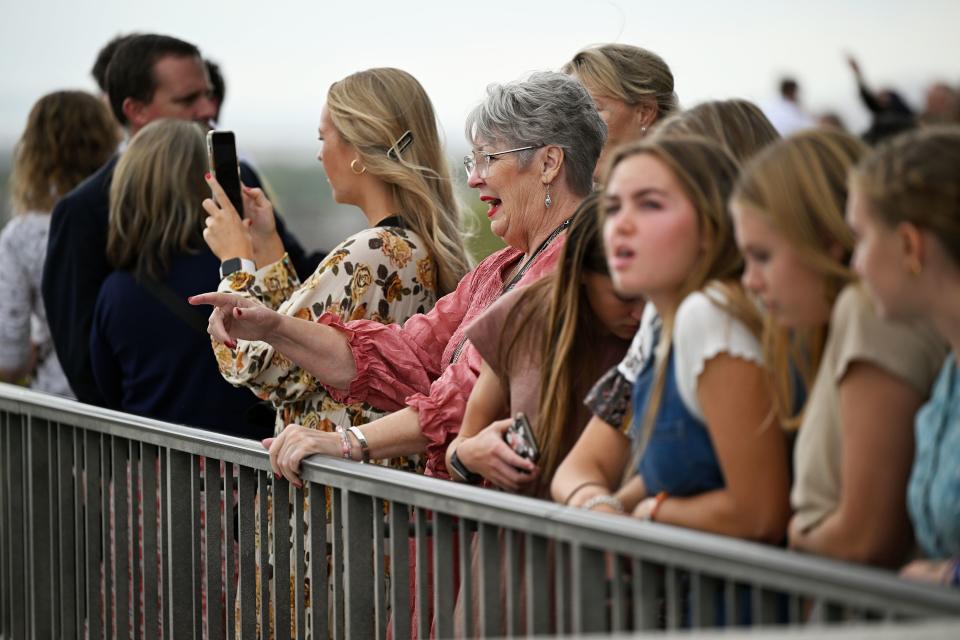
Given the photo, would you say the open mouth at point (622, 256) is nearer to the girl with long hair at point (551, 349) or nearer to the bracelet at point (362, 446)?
the girl with long hair at point (551, 349)

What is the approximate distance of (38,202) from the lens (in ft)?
17.5

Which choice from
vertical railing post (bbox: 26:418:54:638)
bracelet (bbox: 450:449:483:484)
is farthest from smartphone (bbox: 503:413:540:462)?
vertical railing post (bbox: 26:418:54:638)

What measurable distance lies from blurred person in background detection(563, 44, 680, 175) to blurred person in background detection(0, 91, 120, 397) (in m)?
2.40

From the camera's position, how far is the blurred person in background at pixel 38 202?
204 inches

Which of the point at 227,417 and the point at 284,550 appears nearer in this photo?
the point at 284,550

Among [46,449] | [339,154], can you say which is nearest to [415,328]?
[339,154]

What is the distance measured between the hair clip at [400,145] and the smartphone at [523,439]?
45.1 inches

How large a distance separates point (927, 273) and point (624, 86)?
80.3 inches

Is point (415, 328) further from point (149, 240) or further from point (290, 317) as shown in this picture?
point (149, 240)

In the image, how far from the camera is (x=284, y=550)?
315 cm

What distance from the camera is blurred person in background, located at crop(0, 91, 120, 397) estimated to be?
5184mm

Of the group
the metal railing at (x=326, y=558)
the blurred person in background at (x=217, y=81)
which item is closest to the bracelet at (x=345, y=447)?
the metal railing at (x=326, y=558)

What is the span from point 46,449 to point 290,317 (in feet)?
3.64

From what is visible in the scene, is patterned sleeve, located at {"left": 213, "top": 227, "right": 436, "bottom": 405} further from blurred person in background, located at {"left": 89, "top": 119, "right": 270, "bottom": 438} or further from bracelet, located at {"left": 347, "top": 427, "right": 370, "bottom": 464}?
blurred person in background, located at {"left": 89, "top": 119, "right": 270, "bottom": 438}
